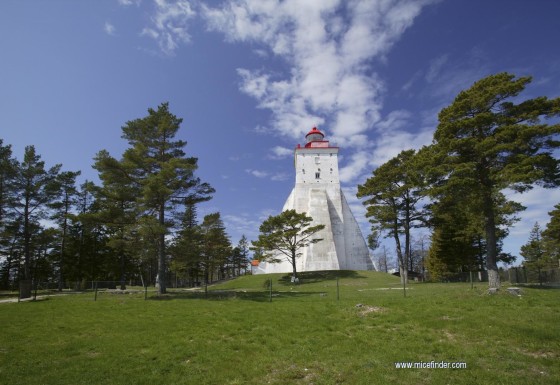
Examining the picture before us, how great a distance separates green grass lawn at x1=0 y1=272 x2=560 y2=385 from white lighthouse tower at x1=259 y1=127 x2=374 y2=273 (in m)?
36.6

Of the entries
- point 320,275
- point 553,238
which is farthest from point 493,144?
point 553,238

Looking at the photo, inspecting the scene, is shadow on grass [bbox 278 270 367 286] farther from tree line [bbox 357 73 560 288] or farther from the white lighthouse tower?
tree line [bbox 357 73 560 288]

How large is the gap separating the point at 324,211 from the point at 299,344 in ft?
146

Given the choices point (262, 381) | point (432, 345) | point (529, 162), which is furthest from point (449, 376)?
point (529, 162)

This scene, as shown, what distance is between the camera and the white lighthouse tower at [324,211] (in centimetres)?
5044

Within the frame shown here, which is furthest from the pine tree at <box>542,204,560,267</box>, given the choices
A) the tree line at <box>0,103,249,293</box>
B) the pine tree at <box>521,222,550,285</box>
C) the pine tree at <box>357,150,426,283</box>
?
the tree line at <box>0,103,249,293</box>

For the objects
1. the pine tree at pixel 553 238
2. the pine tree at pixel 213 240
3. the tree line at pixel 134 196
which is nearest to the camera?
the tree line at pixel 134 196

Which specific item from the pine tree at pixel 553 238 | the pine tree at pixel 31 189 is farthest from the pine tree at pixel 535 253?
the pine tree at pixel 31 189

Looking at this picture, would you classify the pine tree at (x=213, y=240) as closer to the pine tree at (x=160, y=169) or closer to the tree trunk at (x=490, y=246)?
the pine tree at (x=160, y=169)

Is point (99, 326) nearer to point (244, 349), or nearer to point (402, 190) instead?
point (244, 349)

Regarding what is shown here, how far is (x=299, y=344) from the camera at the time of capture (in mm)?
9570

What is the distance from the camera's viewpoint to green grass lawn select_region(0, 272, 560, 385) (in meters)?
7.35

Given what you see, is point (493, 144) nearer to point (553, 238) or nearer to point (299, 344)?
point (299, 344)

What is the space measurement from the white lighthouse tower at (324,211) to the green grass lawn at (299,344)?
3659cm
